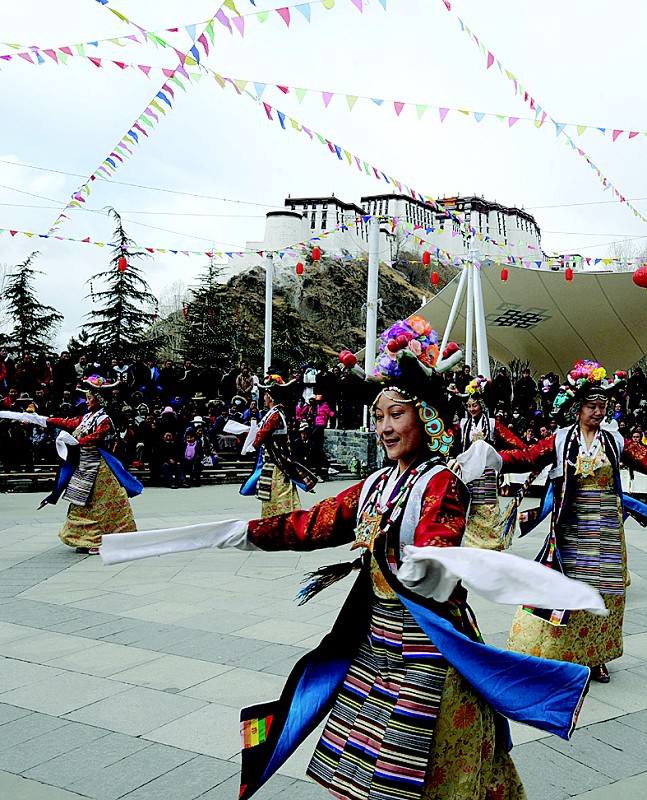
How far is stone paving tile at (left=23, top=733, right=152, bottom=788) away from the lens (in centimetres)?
299

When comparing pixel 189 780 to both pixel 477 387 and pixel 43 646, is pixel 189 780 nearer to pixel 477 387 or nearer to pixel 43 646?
pixel 43 646

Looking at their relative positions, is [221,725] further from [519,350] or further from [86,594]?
[519,350]

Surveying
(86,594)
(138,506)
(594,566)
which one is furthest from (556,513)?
(138,506)

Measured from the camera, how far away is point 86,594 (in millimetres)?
6090

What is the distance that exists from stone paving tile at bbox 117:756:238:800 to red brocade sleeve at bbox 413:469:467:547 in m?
1.39

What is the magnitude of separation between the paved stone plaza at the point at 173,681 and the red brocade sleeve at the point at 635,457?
3.80 feet

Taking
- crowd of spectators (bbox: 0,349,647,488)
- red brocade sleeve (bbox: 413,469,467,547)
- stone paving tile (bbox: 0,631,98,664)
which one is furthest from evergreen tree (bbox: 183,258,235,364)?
red brocade sleeve (bbox: 413,469,467,547)

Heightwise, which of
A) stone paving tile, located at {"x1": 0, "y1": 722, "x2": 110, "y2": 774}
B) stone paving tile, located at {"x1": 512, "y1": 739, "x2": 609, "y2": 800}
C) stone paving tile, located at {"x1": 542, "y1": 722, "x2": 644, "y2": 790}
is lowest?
stone paving tile, located at {"x1": 542, "y1": 722, "x2": 644, "y2": 790}

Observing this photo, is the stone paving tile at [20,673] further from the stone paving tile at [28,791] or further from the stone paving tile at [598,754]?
the stone paving tile at [598,754]

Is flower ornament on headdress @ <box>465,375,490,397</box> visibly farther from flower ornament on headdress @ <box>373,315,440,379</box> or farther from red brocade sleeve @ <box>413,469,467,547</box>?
red brocade sleeve @ <box>413,469,467,547</box>

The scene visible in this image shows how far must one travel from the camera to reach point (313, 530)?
2.52m

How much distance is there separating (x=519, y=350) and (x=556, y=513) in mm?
24921

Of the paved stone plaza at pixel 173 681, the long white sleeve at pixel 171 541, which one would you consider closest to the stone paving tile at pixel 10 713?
the paved stone plaza at pixel 173 681

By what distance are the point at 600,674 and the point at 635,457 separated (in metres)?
1.23
